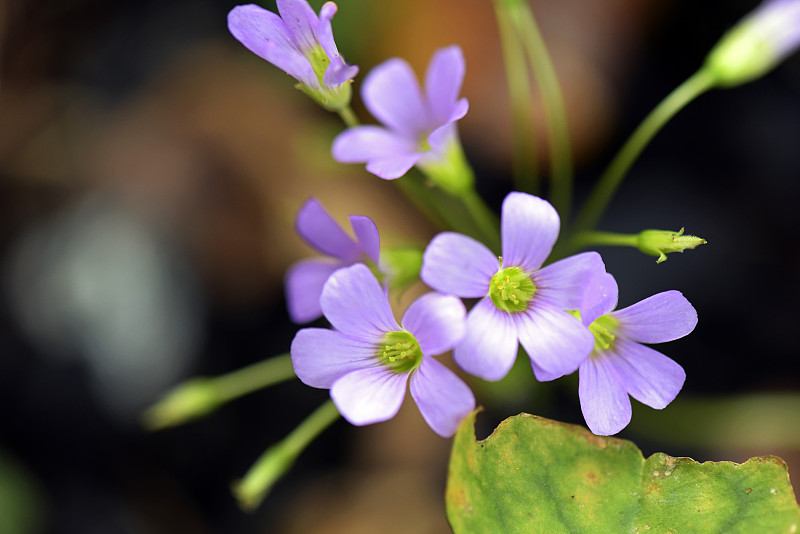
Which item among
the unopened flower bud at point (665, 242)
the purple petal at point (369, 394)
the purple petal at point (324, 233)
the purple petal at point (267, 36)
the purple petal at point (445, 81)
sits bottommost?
the purple petal at point (369, 394)

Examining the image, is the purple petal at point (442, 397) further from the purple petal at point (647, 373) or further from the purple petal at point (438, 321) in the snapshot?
the purple petal at point (647, 373)

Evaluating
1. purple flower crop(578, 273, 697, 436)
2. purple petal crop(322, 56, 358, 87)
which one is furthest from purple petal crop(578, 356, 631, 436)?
purple petal crop(322, 56, 358, 87)

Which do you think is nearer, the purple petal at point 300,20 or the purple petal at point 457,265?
the purple petal at point 457,265

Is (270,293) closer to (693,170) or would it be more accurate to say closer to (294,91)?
(294,91)

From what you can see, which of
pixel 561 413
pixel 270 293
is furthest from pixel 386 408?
pixel 270 293

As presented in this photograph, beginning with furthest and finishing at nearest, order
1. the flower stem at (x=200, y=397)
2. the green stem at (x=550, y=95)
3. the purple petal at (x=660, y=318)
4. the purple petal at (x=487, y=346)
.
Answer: the green stem at (x=550, y=95) < the flower stem at (x=200, y=397) < the purple petal at (x=660, y=318) < the purple petal at (x=487, y=346)

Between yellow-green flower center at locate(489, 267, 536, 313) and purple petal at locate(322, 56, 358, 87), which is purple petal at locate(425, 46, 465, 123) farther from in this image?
yellow-green flower center at locate(489, 267, 536, 313)

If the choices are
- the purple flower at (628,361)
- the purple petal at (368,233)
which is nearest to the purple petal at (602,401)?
the purple flower at (628,361)
